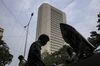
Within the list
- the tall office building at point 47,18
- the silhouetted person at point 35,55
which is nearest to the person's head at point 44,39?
the silhouetted person at point 35,55

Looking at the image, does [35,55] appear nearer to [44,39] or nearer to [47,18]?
[44,39]

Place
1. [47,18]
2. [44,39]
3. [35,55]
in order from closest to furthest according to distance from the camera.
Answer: [35,55] → [44,39] → [47,18]

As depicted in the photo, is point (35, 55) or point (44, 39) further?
point (44, 39)

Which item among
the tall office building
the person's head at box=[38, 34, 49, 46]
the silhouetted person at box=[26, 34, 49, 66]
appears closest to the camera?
the silhouetted person at box=[26, 34, 49, 66]

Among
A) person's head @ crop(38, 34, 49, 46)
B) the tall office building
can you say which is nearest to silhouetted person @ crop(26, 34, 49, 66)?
person's head @ crop(38, 34, 49, 46)

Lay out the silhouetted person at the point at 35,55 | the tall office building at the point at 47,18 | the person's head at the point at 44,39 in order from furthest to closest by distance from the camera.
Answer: the tall office building at the point at 47,18
the person's head at the point at 44,39
the silhouetted person at the point at 35,55

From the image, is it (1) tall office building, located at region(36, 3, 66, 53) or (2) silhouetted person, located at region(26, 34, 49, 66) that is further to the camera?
(1) tall office building, located at region(36, 3, 66, 53)

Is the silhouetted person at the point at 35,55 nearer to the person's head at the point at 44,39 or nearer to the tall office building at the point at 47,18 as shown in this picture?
the person's head at the point at 44,39

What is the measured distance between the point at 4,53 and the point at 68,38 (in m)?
23.1

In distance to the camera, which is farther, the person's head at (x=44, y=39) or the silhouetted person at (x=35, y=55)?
the person's head at (x=44, y=39)

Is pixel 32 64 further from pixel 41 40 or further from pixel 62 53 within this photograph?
pixel 62 53

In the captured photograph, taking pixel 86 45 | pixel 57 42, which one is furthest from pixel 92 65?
pixel 57 42

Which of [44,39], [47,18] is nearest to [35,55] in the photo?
[44,39]

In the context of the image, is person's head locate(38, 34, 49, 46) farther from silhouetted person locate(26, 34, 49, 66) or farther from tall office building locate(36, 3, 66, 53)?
tall office building locate(36, 3, 66, 53)
